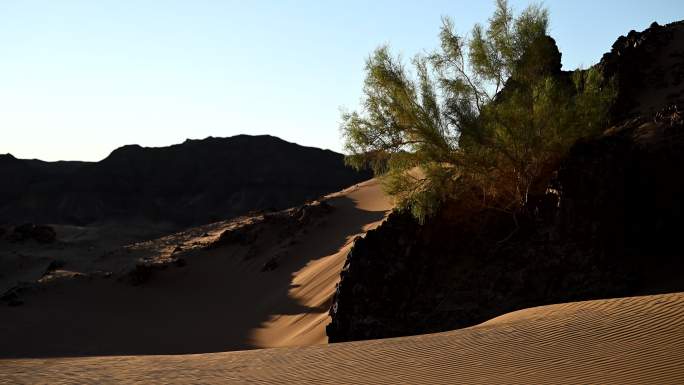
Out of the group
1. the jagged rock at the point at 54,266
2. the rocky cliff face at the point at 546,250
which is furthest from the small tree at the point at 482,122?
the jagged rock at the point at 54,266

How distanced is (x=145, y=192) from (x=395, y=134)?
58.9 metres

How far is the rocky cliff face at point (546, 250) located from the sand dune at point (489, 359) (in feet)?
7.57

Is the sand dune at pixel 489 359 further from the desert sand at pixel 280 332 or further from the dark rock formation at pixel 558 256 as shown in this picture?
the dark rock formation at pixel 558 256

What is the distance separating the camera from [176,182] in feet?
251

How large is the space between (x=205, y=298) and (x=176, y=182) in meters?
52.9

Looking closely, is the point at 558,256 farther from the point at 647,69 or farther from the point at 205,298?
the point at 205,298

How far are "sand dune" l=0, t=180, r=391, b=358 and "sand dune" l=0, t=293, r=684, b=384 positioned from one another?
553 centimetres

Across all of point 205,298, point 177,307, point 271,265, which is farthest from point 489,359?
point 271,265

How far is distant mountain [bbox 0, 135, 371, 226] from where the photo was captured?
68062 millimetres

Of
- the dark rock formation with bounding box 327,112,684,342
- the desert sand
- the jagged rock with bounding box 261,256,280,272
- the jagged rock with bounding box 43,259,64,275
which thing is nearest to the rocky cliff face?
the dark rock formation with bounding box 327,112,684,342

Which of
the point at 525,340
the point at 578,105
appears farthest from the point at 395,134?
the point at 525,340

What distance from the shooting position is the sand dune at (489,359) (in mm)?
9508

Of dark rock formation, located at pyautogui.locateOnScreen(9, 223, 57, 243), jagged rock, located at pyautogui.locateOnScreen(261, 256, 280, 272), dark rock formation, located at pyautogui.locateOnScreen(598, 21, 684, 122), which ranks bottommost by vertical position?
jagged rock, located at pyautogui.locateOnScreen(261, 256, 280, 272)

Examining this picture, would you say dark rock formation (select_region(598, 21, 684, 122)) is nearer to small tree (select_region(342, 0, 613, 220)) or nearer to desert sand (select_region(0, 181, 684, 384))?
small tree (select_region(342, 0, 613, 220))
